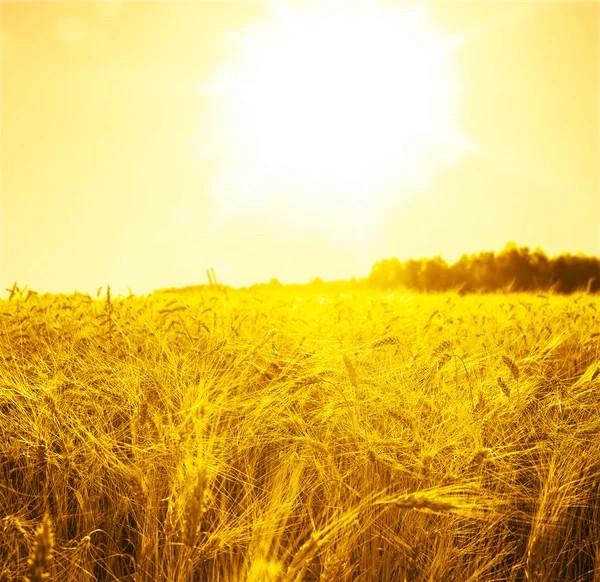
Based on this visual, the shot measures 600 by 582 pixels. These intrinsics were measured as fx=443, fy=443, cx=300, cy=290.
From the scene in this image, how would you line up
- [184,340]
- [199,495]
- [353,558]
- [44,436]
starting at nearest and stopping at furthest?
[199,495], [353,558], [44,436], [184,340]

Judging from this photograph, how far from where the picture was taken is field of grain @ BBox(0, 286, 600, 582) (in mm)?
1242

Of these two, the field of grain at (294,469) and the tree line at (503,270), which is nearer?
the field of grain at (294,469)

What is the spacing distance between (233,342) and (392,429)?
925mm

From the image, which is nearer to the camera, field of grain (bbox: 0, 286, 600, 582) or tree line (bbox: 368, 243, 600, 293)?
field of grain (bbox: 0, 286, 600, 582)

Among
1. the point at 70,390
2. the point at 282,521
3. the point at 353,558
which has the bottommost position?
the point at 353,558

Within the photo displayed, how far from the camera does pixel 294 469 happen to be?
153cm

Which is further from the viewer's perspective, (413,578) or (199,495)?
(413,578)

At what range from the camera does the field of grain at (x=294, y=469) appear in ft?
4.08

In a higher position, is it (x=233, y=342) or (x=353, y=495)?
(x=233, y=342)

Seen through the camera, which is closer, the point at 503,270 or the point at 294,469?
the point at 294,469

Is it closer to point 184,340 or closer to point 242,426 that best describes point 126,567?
point 242,426

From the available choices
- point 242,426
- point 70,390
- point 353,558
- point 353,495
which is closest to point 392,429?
point 353,495

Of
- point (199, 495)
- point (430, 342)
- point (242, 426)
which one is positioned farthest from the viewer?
point (430, 342)

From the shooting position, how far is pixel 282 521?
141cm
